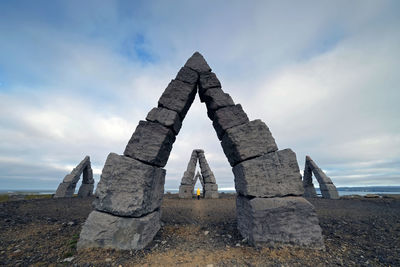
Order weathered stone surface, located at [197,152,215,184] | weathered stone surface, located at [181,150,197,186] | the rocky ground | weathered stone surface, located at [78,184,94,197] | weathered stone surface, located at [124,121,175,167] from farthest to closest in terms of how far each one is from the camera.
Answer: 1. weathered stone surface, located at [197,152,215,184]
2. weathered stone surface, located at [181,150,197,186]
3. weathered stone surface, located at [78,184,94,197]
4. weathered stone surface, located at [124,121,175,167]
5. the rocky ground

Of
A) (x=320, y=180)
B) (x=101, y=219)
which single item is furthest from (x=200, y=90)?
(x=320, y=180)

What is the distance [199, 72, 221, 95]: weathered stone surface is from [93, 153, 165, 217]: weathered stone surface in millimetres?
2622

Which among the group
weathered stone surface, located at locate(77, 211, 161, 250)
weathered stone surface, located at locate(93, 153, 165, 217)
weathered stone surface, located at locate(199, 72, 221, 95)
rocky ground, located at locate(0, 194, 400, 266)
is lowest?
rocky ground, located at locate(0, 194, 400, 266)

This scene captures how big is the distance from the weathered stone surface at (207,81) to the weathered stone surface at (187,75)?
0.18 metres

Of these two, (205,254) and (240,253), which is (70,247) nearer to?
(205,254)

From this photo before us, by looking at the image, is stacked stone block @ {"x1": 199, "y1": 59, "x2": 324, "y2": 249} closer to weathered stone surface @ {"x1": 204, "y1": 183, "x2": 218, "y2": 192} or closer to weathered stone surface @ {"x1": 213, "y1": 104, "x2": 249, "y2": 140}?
weathered stone surface @ {"x1": 213, "y1": 104, "x2": 249, "y2": 140}

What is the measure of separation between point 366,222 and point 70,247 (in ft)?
26.5

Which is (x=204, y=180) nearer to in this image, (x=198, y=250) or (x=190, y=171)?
(x=190, y=171)

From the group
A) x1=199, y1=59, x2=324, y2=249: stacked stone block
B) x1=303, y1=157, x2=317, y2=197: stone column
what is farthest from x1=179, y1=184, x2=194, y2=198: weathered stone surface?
x1=199, y1=59, x2=324, y2=249: stacked stone block

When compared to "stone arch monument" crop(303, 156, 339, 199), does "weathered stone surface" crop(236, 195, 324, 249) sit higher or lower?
lower

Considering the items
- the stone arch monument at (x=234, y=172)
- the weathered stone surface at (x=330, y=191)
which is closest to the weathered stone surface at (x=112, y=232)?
the stone arch monument at (x=234, y=172)

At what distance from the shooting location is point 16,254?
335 cm

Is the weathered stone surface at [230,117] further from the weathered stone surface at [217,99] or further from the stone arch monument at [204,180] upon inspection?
the stone arch monument at [204,180]

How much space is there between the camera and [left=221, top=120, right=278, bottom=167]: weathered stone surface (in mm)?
4371
